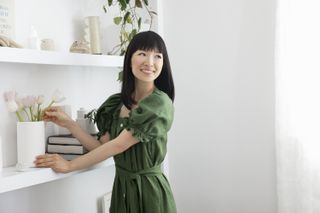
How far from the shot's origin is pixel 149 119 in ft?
5.00

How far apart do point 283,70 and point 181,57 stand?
60 centimetres

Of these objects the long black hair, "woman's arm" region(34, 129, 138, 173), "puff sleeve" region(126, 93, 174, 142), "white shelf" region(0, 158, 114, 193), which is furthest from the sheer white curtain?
"white shelf" region(0, 158, 114, 193)

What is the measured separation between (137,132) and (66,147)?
0.36 metres

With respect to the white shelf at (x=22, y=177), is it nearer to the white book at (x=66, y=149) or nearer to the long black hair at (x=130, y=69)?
the white book at (x=66, y=149)

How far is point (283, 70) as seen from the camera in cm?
205

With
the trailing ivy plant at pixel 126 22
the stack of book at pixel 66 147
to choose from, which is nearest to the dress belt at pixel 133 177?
the stack of book at pixel 66 147

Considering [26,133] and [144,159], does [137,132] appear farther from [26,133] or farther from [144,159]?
[26,133]

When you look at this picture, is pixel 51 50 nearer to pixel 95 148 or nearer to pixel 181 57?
pixel 95 148

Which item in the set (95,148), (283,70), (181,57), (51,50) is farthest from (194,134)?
(51,50)

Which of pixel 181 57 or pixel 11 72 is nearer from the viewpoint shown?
pixel 11 72

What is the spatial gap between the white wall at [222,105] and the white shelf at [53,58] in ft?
1.88

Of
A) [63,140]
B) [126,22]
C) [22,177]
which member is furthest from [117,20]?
[22,177]

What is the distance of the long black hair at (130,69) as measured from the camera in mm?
1645

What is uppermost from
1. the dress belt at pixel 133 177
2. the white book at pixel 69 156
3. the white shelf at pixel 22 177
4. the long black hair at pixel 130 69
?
the long black hair at pixel 130 69
